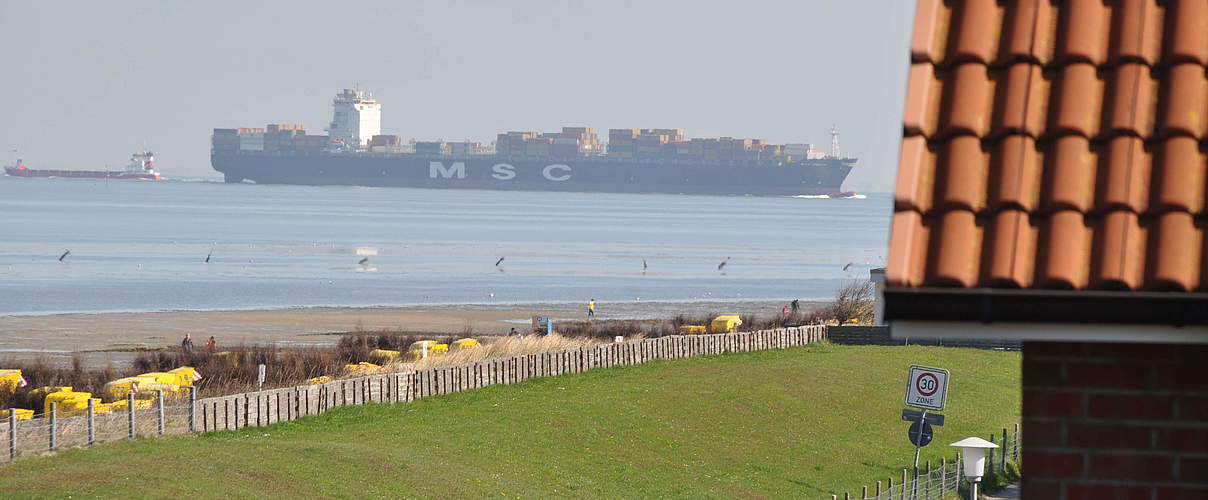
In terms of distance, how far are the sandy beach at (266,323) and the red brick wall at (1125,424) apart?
44324 mm

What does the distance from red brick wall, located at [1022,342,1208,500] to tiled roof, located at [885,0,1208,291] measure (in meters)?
0.42

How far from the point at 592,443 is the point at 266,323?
36615 millimetres

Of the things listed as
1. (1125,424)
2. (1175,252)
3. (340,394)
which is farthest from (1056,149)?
(340,394)

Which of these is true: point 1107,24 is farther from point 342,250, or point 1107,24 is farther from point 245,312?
point 342,250

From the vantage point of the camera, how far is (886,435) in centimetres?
3183

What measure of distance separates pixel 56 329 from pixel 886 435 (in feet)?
124

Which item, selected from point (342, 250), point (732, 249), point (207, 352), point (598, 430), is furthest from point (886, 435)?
point (732, 249)

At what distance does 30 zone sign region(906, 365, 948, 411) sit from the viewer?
26.1 metres

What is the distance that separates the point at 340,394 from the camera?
96.0 feet

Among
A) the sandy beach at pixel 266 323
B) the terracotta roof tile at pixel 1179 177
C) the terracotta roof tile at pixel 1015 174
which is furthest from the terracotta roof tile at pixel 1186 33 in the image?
the sandy beach at pixel 266 323

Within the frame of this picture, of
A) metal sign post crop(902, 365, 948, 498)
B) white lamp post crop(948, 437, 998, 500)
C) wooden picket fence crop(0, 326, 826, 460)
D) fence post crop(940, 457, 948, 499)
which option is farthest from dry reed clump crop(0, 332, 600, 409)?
white lamp post crop(948, 437, 998, 500)

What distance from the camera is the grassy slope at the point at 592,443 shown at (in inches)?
812

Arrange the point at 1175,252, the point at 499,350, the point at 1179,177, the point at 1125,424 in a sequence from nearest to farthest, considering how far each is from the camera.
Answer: the point at 1175,252, the point at 1179,177, the point at 1125,424, the point at 499,350

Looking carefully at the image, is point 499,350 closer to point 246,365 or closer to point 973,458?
point 246,365
